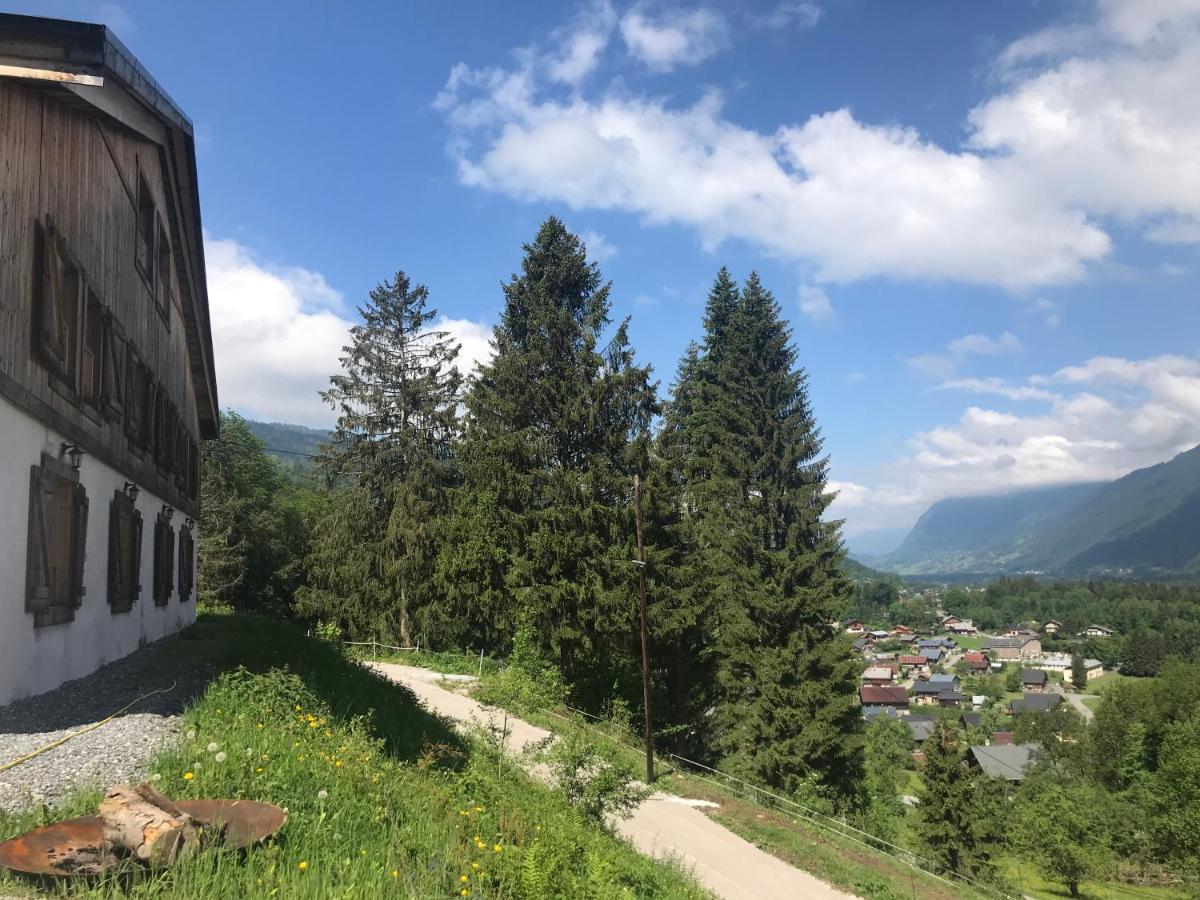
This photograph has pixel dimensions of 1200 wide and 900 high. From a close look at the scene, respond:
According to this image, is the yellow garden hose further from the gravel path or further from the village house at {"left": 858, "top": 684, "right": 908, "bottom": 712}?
the village house at {"left": 858, "top": 684, "right": 908, "bottom": 712}

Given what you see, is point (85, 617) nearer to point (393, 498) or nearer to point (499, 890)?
point (499, 890)

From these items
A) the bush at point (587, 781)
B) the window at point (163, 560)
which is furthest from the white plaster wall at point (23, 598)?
the bush at point (587, 781)

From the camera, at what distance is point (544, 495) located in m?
27.6

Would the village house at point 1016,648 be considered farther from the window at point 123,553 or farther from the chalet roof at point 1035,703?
the window at point 123,553

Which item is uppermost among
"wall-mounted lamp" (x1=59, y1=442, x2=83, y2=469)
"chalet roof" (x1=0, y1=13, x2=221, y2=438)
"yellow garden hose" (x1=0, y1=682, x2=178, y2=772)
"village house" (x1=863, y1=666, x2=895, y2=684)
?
"chalet roof" (x1=0, y1=13, x2=221, y2=438)

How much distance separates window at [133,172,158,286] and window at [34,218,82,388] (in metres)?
3.93

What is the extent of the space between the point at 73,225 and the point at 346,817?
27.2 feet

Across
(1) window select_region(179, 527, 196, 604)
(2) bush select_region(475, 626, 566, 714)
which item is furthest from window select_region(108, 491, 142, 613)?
(2) bush select_region(475, 626, 566, 714)

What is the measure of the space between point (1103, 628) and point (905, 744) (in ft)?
434

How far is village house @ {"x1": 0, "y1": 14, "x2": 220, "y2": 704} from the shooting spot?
25.8 feet

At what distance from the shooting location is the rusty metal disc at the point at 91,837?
425 cm

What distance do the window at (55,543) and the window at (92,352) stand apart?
4.44 feet

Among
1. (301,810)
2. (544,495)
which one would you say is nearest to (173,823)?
(301,810)

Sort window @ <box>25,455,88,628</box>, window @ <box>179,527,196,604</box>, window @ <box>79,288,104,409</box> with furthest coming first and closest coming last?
window @ <box>179,527,196,604</box> < window @ <box>79,288,104,409</box> < window @ <box>25,455,88,628</box>
